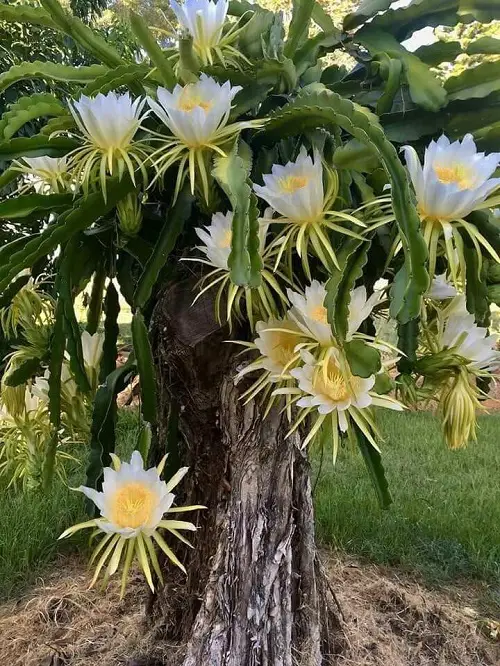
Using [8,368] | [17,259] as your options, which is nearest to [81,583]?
[8,368]

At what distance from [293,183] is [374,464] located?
0.33 metres

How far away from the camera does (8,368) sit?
1136 millimetres

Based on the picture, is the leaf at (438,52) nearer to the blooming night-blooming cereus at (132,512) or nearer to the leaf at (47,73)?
the leaf at (47,73)

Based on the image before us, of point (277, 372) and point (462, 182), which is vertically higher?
point (462, 182)

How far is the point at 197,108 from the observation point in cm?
61

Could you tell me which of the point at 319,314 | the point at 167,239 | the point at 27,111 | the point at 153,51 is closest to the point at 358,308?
the point at 319,314

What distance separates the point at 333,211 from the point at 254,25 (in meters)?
0.29

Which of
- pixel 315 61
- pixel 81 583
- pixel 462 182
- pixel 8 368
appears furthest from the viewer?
pixel 81 583

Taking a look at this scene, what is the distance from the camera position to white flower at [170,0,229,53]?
0.70 m

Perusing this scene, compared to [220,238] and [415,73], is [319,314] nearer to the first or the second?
[220,238]

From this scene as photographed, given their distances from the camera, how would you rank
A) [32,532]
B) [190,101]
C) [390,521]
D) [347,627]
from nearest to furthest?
[190,101] → [347,627] → [32,532] → [390,521]

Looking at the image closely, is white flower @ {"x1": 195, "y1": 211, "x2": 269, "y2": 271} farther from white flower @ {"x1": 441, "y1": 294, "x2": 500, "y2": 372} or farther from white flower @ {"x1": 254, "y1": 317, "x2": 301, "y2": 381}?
white flower @ {"x1": 441, "y1": 294, "x2": 500, "y2": 372}

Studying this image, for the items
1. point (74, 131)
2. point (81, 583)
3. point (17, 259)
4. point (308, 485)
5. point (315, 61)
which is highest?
point (315, 61)

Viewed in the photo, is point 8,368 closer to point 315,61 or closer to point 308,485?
point 308,485
